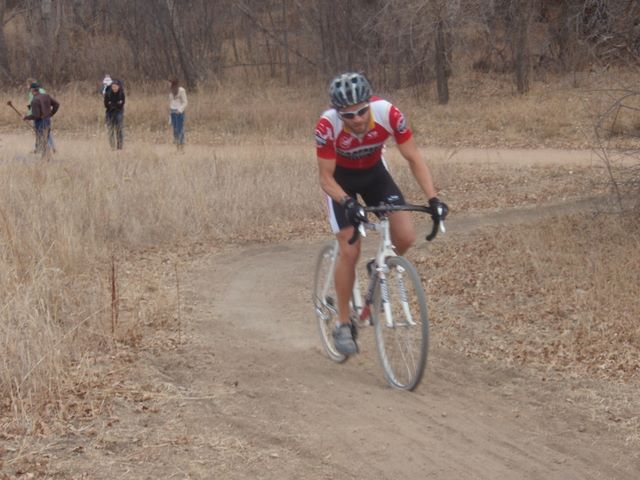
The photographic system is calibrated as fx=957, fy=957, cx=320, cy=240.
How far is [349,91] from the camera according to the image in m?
5.70

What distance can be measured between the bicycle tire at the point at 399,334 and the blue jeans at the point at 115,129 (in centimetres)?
1305

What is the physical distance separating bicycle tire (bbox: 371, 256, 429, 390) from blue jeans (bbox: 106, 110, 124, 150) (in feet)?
42.8

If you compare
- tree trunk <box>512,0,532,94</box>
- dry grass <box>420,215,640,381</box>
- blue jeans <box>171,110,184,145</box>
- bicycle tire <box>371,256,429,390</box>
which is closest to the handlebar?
bicycle tire <box>371,256,429,390</box>

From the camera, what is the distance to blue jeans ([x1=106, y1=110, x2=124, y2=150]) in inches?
742

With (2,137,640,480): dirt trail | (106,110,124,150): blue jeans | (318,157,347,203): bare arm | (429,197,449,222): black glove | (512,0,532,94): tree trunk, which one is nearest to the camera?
(2,137,640,480): dirt trail

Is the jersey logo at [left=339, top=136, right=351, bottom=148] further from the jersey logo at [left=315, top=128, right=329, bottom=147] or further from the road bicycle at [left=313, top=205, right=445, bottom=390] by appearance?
the road bicycle at [left=313, top=205, right=445, bottom=390]

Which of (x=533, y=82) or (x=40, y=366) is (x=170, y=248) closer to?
(x=40, y=366)

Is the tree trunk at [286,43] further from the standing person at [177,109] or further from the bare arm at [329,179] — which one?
the bare arm at [329,179]

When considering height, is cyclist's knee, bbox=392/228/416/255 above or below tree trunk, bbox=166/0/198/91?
below

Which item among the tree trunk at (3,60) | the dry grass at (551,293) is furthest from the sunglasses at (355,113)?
the tree trunk at (3,60)

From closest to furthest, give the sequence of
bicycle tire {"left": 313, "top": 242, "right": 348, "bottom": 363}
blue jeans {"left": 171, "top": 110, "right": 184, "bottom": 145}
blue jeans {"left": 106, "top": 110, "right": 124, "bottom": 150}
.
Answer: bicycle tire {"left": 313, "top": 242, "right": 348, "bottom": 363}, blue jeans {"left": 106, "top": 110, "right": 124, "bottom": 150}, blue jeans {"left": 171, "top": 110, "right": 184, "bottom": 145}

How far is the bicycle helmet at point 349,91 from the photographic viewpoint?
5.70 m

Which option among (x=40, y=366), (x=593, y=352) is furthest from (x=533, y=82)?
(x=40, y=366)

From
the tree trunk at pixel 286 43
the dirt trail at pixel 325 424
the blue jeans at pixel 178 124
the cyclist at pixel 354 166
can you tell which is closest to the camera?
the dirt trail at pixel 325 424
